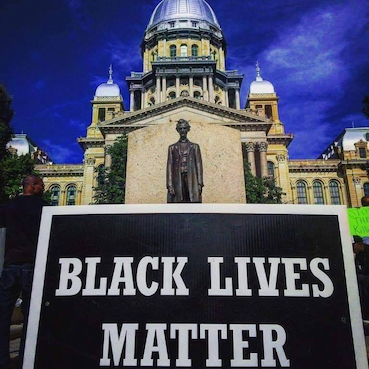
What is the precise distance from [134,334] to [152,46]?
65.5m

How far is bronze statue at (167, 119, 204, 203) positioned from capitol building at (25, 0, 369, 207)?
31.0 m

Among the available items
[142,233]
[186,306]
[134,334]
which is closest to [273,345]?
[186,306]

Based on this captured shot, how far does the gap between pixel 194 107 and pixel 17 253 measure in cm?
4005

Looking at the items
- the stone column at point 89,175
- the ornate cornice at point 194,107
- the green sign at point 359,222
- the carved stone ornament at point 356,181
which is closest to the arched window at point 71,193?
the stone column at point 89,175

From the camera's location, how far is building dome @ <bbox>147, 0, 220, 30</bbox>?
61406mm

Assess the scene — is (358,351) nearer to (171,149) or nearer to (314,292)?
(314,292)

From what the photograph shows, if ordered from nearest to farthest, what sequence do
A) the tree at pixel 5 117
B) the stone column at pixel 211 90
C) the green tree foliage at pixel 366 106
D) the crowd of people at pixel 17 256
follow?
the crowd of people at pixel 17 256 → the green tree foliage at pixel 366 106 → the tree at pixel 5 117 → the stone column at pixel 211 90

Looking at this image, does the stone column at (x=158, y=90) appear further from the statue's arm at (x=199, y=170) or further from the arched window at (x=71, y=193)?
the statue's arm at (x=199, y=170)

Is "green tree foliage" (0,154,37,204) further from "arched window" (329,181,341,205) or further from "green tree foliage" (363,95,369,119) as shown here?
"arched window" (329,181,341,205)

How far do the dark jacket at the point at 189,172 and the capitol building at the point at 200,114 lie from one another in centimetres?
3097

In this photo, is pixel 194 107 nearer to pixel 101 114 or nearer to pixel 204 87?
pixel 204 87

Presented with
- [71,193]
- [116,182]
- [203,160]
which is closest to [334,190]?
[116,182]

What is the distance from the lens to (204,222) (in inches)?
95.8

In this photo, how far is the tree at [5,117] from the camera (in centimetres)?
2223
